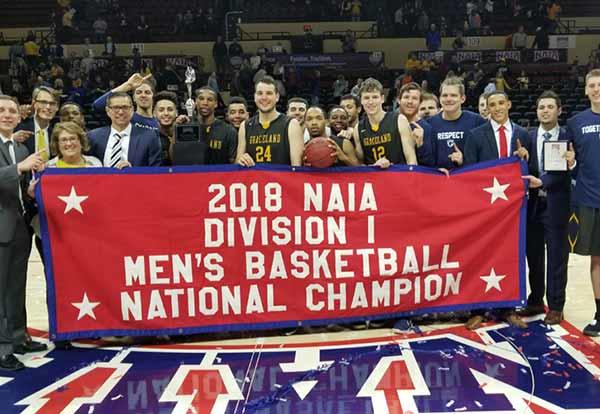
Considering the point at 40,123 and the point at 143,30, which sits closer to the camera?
the point at 40,123

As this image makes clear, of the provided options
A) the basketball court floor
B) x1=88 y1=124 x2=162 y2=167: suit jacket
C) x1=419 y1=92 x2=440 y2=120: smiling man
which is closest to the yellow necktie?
x1=88 y1=124 x2=162 y2=167: suit jacket

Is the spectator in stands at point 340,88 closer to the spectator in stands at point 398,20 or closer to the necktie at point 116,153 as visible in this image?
the spectator in stands at point 398,20

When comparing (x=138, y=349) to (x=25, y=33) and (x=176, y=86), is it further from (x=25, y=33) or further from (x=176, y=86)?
(x=25, y=33)

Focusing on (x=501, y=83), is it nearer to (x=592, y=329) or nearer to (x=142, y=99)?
(x=592, y=329)

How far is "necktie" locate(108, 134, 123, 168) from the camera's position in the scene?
490cm

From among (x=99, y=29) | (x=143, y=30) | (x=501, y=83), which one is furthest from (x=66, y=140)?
(x=99, y=29)

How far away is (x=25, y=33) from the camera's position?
63.5ft

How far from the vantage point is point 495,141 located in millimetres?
5000

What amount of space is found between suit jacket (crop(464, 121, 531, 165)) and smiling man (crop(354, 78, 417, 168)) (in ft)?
1.48

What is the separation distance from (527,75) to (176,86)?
9100 millimetres

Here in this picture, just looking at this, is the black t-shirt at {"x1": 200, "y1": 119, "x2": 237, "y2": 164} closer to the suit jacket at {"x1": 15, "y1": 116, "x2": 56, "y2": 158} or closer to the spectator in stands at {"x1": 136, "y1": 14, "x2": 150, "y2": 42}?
the suit jacket at {"x1": 15, "y1": 116, "x2": 56, "y2": 158}

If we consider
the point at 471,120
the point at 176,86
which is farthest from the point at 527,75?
the point at 471,120

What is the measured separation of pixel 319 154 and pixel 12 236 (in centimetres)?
218

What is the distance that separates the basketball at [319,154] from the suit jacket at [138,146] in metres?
1.17
